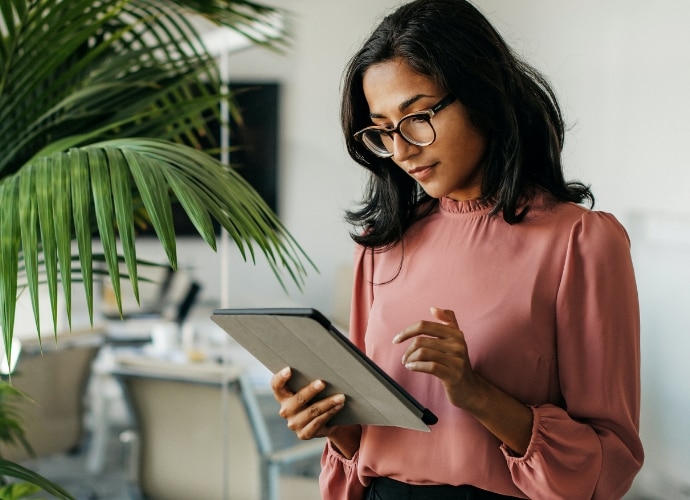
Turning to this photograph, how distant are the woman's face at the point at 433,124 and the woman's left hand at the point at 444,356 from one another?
0.75ft

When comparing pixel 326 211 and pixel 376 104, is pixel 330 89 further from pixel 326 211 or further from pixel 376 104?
pixel 376 104

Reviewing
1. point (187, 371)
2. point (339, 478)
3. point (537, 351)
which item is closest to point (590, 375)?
point (537, 351)

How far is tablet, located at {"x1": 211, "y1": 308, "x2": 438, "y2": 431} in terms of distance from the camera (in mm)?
1056

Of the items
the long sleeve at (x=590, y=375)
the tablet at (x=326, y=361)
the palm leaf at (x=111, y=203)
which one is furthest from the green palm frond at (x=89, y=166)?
the long sleeve at (x=590, y=375)

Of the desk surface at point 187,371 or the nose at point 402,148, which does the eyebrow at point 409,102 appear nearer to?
the nose at point 402,148

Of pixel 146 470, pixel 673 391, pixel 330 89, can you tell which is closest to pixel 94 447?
pixel 146 470

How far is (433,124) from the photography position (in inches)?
46.5

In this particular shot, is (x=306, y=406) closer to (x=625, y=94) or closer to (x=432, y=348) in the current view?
(x=432, y=348)

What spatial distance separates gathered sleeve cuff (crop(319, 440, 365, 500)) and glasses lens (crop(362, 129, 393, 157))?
1.55 ft

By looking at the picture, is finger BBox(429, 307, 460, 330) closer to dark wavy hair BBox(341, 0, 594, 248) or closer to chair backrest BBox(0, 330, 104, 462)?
dark wavy hair BBox(341, 0, 594, 248)

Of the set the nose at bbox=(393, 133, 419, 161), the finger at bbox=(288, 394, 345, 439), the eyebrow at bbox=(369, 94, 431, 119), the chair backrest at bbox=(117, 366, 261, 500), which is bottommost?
the chair backrest at bbox=(117, 366, 261, 500)

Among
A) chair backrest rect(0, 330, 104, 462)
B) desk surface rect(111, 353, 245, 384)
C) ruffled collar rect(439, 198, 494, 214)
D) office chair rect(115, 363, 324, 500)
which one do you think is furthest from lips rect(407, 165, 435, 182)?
chair backrest rect(0, 330, 104, 462)

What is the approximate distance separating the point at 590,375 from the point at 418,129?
1.31 ft

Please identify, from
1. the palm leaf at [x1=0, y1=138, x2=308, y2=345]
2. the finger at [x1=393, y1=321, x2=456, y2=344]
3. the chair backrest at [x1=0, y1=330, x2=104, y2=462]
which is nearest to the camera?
the finger at [x1=393, y1=321, x2=456, y2=344]
